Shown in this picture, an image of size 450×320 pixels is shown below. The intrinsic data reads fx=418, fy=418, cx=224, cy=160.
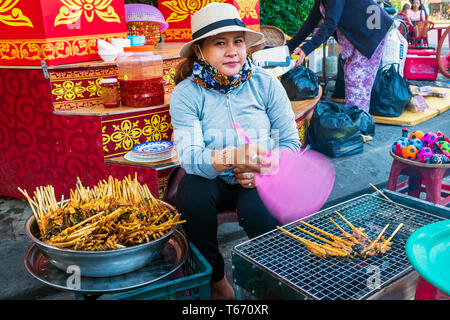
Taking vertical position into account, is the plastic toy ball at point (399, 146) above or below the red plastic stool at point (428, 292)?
above

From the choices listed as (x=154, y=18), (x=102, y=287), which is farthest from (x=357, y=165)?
(x=102, y=287)

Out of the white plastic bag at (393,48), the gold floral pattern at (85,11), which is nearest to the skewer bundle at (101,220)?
the gold floral pattern at (85,11)

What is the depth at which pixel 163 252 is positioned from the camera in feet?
6.19

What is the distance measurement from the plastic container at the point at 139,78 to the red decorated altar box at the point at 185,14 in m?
1.70

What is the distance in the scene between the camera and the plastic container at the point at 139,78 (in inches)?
122

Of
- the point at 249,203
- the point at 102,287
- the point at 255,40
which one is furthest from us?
the point at 255,40

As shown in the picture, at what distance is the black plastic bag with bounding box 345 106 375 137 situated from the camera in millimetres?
4574

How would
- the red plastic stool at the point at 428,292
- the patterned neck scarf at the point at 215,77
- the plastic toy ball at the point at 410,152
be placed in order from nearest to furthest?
the red plastic stool at the point at 428,292 → the patterned neck scarf at the point at 215,77 → the plastic toy ball at the point at 410,152

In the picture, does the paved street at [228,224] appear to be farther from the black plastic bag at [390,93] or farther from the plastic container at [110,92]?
the plastic container at [110,92]

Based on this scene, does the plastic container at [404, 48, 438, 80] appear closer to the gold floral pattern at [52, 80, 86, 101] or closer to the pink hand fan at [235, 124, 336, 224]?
the pink hand fan at [235, 124, 336, 224]

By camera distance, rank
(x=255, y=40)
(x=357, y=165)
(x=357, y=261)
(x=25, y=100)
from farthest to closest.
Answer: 1. (x=357, y=165)
2. (x=25, y=100)
3. (x=255, y=40)
4. (x=357, y=261)

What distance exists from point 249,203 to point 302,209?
339 millimetres

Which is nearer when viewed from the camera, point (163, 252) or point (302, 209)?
point (163, 252)

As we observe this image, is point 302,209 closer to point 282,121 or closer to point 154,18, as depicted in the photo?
point 282,121
